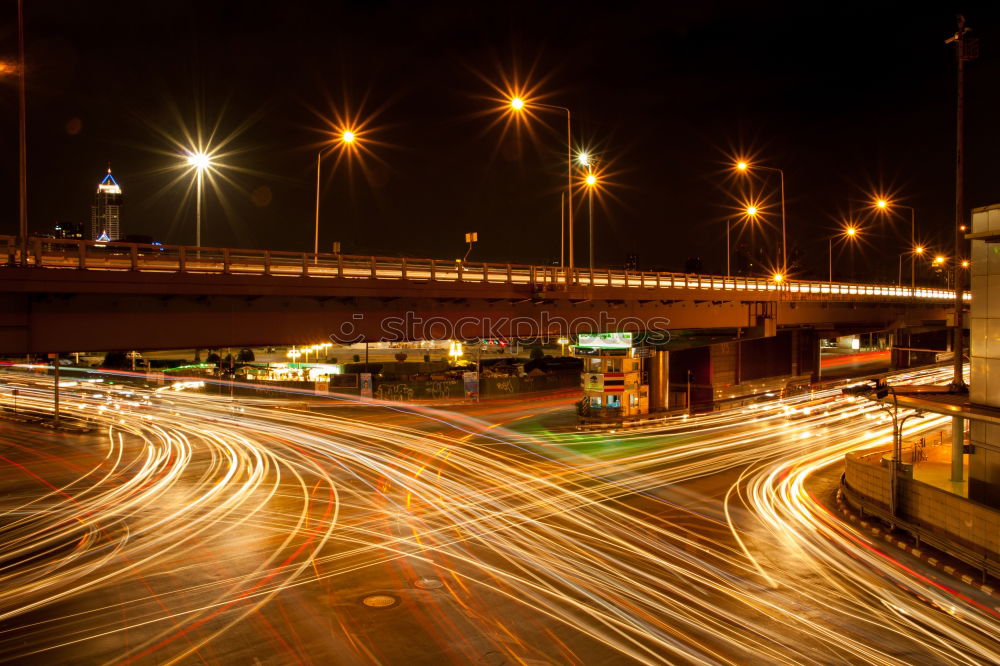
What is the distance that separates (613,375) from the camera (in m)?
35.3

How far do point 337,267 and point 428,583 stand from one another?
1148 cm

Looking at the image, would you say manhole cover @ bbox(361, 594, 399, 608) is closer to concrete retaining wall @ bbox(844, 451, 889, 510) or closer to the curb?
the curb

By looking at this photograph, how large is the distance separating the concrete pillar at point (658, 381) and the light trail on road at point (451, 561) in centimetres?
1052

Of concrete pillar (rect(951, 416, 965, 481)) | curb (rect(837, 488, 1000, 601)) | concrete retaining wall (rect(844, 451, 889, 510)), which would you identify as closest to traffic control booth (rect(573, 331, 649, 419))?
concrete retaining wall (rect(844, 451, 889, 510))

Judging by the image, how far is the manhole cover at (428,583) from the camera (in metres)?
12.8

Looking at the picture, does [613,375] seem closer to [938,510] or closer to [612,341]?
[612,341]

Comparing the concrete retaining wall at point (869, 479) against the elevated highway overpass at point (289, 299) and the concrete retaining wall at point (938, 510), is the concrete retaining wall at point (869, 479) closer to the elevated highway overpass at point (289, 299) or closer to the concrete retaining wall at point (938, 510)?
the concrete retaining wall at point (938, 510)

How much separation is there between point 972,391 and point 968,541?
14.8 feet

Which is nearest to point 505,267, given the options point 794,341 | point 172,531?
point 172,531

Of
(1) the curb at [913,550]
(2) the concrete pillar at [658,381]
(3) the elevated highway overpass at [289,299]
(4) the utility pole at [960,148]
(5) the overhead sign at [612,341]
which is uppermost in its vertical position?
(4) the utility pole at [960,148]

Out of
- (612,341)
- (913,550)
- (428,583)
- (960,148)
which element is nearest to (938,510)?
(913,550)

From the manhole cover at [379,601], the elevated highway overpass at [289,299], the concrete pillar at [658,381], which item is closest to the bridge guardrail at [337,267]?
the elevated highway overpass at [289,299]

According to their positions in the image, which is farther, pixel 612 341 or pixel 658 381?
pixel 658 381

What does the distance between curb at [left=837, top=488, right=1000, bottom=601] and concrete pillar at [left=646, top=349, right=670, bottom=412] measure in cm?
1852
